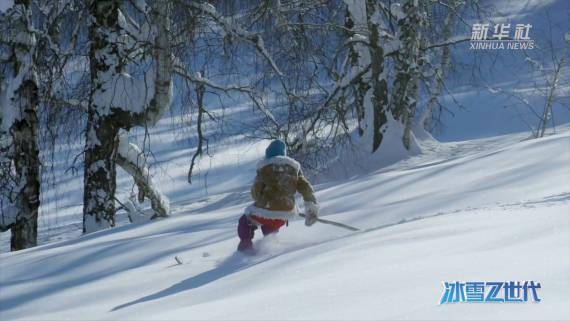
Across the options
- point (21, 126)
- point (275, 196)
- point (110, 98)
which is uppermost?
point (110, 98)

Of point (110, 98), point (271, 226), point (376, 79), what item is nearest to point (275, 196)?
point (271, 226)

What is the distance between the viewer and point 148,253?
6.22 metres

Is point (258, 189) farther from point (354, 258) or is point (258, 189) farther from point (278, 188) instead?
point (354, 258)

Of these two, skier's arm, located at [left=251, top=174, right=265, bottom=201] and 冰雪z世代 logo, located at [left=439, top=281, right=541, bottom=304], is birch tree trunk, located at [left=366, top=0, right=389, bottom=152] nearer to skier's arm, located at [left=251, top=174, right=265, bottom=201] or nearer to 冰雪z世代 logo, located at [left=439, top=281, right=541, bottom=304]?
skier's arm, located at [left=251, top=174, right=265, bottom=201]

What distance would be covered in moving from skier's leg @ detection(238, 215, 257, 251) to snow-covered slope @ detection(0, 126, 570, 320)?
123 millimetres

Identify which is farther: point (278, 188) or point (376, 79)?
point (376, 79)

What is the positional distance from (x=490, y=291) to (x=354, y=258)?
108 cm

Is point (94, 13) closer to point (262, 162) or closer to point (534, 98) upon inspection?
point (262, 162)

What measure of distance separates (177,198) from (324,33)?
10.4m

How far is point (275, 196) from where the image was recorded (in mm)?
6262

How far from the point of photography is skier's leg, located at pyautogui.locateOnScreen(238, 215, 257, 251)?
6055 millimetres

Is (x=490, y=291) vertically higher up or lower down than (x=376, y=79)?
lower down

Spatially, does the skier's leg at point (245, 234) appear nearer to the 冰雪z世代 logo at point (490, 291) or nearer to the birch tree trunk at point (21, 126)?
the 冰雪z世代 logo at point (490, 291)

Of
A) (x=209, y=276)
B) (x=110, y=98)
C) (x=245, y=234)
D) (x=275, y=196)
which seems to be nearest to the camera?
(x=209, y=276)
